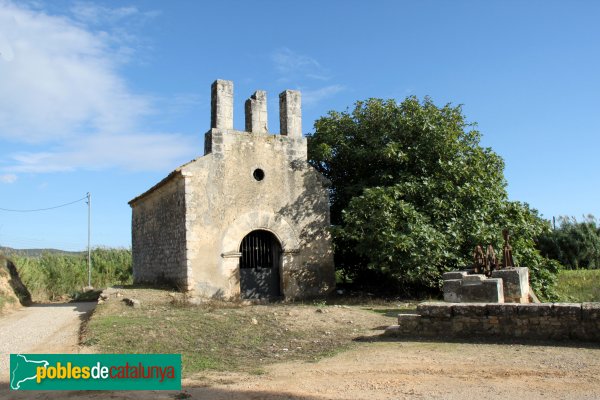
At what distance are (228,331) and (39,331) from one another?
155 inches

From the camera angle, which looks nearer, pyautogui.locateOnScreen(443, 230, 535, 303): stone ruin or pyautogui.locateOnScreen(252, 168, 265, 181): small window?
pyautogui.locateOnScreen(443, 230, 535, 303): stone ruin

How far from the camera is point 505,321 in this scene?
314 inches

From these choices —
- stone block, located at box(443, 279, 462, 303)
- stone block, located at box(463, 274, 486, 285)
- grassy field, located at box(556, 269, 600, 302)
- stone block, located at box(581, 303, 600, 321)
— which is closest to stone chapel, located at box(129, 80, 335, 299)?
stone block, located at box(443, 279, 462, 303)

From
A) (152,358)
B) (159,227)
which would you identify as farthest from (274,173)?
(152,358)

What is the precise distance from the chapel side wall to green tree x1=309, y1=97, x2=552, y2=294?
448 centimetres

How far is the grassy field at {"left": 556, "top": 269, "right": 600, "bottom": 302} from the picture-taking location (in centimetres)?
2111

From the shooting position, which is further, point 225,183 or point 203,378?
point 225,183

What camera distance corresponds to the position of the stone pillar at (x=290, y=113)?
601 inches

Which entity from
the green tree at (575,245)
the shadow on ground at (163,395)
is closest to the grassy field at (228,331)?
the shadow on ground at (163,395)

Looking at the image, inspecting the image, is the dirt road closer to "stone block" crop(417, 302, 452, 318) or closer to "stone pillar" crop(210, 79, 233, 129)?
"stone block" crop(417, 302, 452, 318)

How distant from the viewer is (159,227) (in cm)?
1560

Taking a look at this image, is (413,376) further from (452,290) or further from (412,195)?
(412,195)

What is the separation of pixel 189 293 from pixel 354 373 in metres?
7.62

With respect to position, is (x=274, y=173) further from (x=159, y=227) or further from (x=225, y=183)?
(x=159, y=227)
